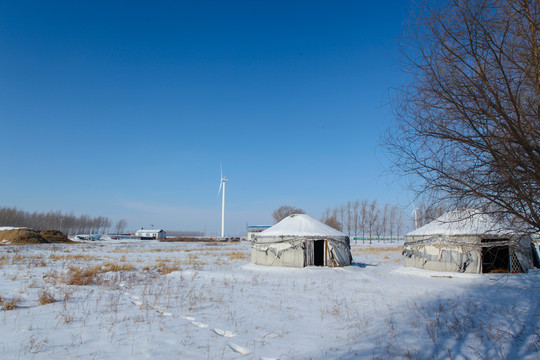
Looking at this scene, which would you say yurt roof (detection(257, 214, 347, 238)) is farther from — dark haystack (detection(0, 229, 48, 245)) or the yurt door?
dark haystack (detection(0, 229, 48, 245))

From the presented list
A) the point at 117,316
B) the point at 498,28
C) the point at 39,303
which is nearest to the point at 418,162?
the point at 498,28

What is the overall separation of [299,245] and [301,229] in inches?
39.5

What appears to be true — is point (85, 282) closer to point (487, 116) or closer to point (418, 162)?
point (418, 162)

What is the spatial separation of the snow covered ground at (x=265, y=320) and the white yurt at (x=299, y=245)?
16.5 ft

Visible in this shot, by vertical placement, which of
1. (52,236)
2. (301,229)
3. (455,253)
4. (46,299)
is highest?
(301,229)

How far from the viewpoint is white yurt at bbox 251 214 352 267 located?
1745 cm

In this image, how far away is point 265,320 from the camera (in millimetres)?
7391

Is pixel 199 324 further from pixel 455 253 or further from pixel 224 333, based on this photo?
pixel 455 253

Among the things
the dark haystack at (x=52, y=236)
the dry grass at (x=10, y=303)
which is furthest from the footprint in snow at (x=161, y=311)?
the dark haystack at (x=52, y=236)

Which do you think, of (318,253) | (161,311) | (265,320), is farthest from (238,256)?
(265,320)

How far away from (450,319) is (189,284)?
813 centimetres

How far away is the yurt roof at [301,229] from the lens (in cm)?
1764

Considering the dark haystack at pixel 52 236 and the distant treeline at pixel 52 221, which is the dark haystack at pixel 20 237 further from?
the distant treeline at pixel 52 221

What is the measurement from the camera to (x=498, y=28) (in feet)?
12.7
